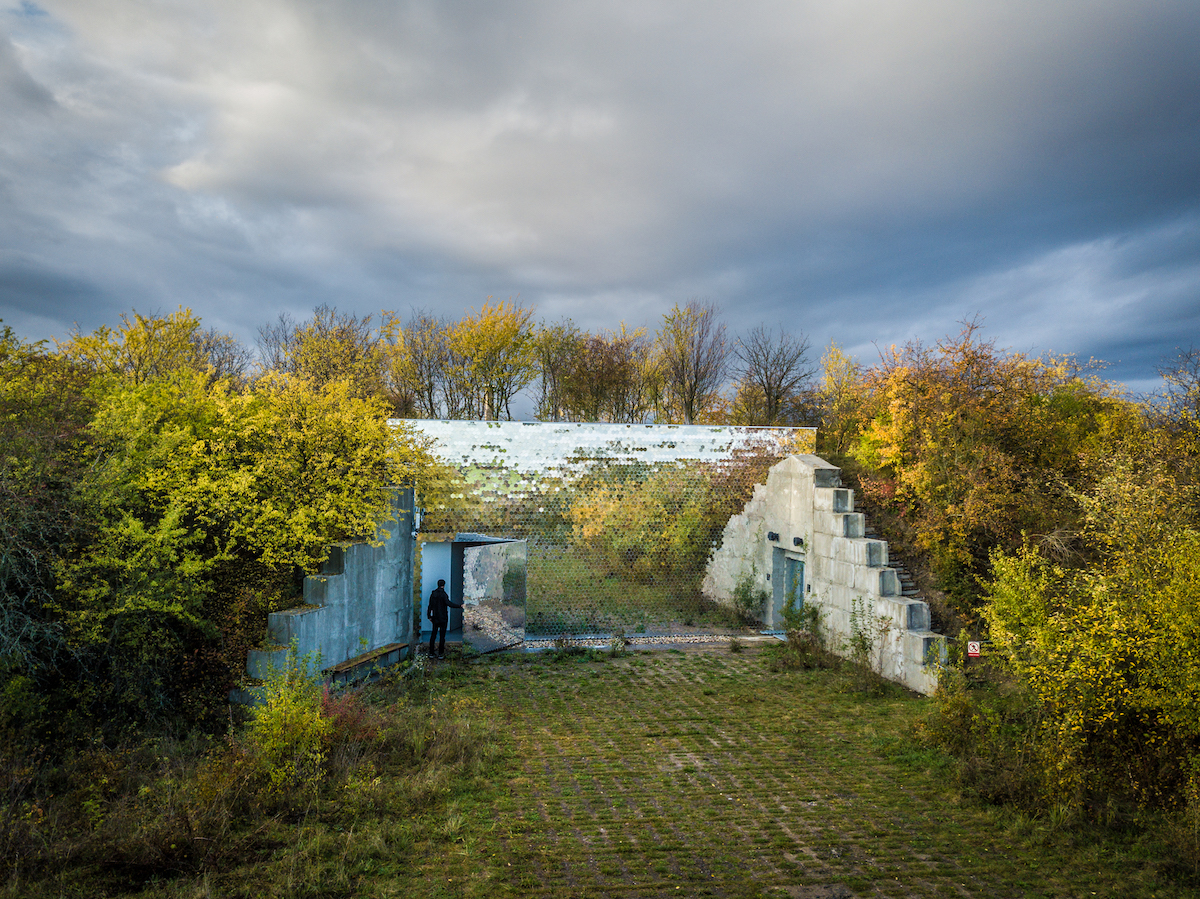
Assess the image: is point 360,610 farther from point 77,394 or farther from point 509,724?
point 77,394

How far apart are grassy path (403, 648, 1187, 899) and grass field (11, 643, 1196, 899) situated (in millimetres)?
23

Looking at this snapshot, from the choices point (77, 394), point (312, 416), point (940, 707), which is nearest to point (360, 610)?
point (312, 416)

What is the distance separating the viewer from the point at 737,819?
22.3 feet

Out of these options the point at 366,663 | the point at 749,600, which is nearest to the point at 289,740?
the point at 366,663

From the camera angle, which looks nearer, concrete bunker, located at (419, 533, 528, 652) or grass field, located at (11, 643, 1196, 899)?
grass field, located at (11, 643, 1196, 899)

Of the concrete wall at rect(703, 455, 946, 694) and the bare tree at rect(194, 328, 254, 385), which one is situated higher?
the bare tree at rect(194, 328, 254, 385)

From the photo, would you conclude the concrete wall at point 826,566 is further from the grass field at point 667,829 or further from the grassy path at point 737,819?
the grass field at point 667,829

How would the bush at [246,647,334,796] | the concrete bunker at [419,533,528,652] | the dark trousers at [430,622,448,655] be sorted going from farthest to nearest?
the concrete bunker at [419,533,528,652], the dark trousers at [430,622,448,655], the bush at [246,647,334,796]

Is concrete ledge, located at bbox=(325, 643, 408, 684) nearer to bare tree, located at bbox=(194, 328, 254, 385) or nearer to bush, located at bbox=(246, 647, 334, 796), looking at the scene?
bush, located at bbox=(246, 647, 334, 796)

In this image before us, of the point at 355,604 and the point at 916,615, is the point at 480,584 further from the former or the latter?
the point at 916,615

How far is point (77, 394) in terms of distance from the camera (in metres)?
9.76

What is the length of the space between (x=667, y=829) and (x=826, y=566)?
835cm

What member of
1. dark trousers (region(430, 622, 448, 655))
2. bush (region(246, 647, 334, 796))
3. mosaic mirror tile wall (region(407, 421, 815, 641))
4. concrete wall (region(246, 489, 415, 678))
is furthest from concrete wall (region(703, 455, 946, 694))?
bush (region(246, 647, 334, 796))

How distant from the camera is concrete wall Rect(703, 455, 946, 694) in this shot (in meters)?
11.3
